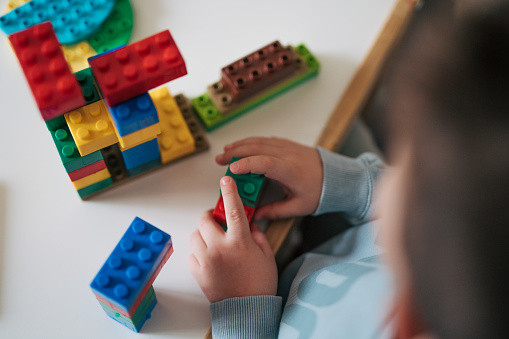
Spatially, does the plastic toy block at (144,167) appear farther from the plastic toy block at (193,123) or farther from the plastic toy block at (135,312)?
the plastic toy block at (135,312)

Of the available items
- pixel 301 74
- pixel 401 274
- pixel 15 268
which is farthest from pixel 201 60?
pixel 401 274

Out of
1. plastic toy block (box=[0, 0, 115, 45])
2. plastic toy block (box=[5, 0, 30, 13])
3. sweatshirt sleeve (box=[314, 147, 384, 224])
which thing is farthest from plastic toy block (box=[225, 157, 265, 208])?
plastic toy block (box=[5, 0, 30, 13])

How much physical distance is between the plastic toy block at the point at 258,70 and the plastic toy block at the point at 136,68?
185 millimetres

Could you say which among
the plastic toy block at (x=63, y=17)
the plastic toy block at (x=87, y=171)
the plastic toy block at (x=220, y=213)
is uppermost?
the plastic toy block at (x=63, y=17)

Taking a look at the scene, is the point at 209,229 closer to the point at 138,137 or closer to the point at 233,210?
the point at 233,210

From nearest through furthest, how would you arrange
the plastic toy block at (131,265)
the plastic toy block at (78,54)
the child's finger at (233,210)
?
1. the plastic toy block at (131,265)
2. the child's finger at (233,210)
3. the plastic toy block at (78,54)

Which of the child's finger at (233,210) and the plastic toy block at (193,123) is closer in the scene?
the child's finger at (233,210)

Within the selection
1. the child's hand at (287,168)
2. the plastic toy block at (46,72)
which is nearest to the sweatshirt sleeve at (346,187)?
the child's hand at (287,168)

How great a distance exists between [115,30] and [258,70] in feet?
0.81

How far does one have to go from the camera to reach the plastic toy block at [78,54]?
0.67 metres

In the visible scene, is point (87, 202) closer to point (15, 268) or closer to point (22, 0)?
point (15, 268)

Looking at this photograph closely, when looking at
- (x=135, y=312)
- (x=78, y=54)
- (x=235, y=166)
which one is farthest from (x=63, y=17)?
(x=135, y=312)

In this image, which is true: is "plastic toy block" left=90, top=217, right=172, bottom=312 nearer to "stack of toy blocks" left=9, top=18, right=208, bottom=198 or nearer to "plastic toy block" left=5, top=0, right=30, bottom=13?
"stack of toy blocks" left=9, top=18, right=208, bottom=198

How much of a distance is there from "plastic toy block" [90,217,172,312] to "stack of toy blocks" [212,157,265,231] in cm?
11
